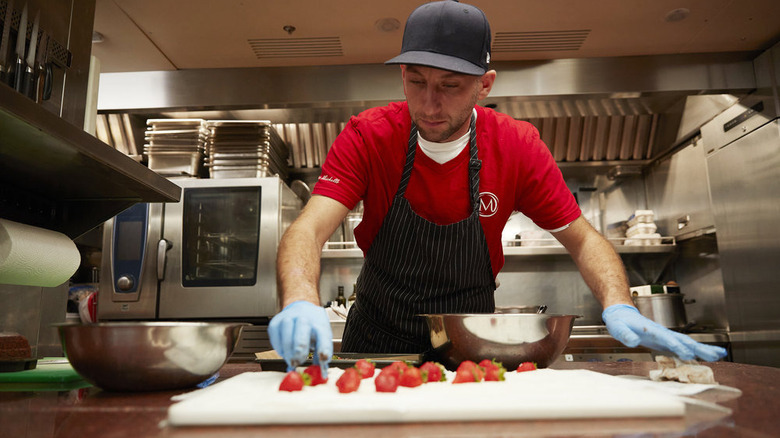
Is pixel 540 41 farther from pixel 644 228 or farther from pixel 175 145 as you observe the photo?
pixel 175 145

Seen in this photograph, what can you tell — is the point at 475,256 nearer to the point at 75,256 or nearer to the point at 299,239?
the point at 299,239

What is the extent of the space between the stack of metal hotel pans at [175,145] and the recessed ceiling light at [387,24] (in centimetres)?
149

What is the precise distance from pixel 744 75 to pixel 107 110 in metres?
3.93

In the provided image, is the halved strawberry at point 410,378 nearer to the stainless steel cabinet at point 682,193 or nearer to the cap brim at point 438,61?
the cap brim at point 438,61

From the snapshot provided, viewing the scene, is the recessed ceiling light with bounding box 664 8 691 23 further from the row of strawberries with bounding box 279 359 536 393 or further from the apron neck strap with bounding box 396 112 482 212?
the row of strawberries with bounding box 279 359 536 393

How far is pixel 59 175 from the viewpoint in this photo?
5.06 feet

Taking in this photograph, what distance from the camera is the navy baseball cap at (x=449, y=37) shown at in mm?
1448

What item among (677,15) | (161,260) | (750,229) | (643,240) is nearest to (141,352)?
(161,260)

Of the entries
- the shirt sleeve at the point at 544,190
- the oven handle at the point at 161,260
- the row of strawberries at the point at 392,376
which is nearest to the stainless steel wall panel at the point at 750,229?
the shirt sleeve at the point at 544,190

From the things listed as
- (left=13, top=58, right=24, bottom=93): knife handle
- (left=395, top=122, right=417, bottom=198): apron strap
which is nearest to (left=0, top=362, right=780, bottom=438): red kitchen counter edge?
(left=395, top=122, right=417, bottom=198): apron strap

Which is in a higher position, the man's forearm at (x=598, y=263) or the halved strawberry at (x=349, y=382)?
the man's forearm at (x=598, y=263)

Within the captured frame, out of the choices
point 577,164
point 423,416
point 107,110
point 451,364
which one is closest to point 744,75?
point 577,164

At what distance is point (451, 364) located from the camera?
127 cm

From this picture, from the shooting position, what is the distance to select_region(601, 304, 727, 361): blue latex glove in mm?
1153
